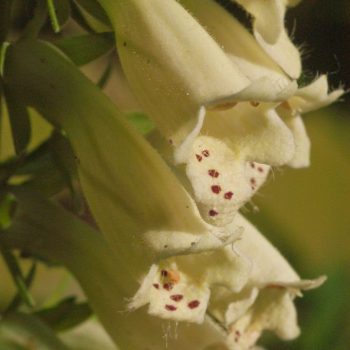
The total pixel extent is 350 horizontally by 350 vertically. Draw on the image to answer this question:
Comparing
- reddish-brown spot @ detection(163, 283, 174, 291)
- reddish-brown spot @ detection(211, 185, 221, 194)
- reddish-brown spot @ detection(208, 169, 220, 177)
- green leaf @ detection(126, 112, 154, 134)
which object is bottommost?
reddish-brown spot @ detection(163, 283, 174, 291)

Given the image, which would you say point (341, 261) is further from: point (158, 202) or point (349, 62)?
point (158, 202)

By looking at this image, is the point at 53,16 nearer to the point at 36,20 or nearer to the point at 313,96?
the point at 36,20

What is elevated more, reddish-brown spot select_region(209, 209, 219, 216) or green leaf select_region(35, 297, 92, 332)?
reddish-brown spot select_region(209, 209, 219, 216)

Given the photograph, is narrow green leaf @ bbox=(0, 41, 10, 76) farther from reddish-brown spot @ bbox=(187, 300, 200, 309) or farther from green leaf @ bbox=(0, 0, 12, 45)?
reddish-brown spot @ bbox=(187, 300, 200, 309)

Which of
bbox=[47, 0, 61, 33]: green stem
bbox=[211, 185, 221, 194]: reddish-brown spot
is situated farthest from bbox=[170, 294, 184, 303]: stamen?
bbox=[47, 0, 61, 33]: green stem

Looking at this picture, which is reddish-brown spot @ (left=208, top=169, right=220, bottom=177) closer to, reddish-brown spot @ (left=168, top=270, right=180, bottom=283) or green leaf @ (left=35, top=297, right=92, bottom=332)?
reddish-brown spot @ (left=168, top=270, right=180, bottom=283)

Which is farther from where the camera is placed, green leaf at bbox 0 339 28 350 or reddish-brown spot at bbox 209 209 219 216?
green leaf at bbox 0 339 28 350

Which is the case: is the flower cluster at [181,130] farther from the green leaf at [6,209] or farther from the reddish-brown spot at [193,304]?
the green leaf at [6,209]

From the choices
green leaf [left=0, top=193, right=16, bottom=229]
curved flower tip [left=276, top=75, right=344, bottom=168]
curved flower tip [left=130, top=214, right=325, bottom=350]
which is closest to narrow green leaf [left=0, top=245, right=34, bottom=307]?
green leaf [left=0, top=193, right=16, bottom=229]
